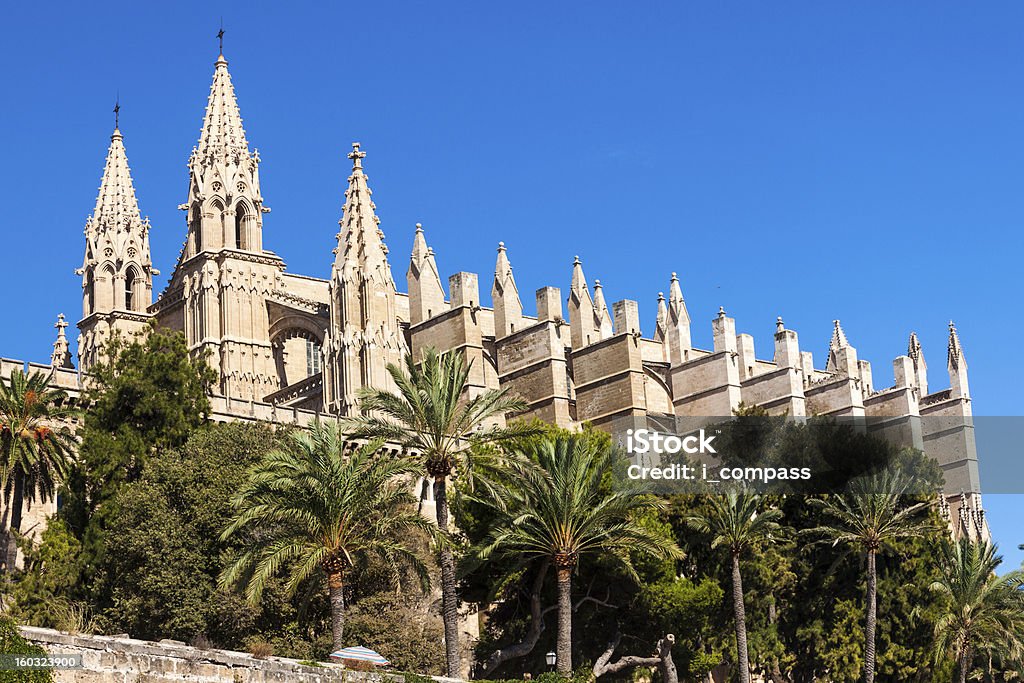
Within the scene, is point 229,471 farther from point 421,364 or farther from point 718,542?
point 718,542

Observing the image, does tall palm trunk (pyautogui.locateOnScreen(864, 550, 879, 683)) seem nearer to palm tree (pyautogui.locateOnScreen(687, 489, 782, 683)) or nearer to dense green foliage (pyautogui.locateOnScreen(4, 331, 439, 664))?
palm tree (pyautogui.locateOnScreen(687, 489, 782, 683))

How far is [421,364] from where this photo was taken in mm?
39375

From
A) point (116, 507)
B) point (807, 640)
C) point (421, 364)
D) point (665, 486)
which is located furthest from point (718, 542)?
point (116, 507)

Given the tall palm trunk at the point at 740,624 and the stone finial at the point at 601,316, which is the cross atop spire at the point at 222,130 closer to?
the stone finial at the point at 601,316

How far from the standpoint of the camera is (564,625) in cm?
3859

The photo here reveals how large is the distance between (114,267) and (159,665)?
38219mm

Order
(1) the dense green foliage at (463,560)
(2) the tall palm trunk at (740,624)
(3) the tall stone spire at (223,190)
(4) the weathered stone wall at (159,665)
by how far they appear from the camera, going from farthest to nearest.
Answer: (3) the tall stone spire at (223,190) → (2) the tall palm trunk at (740,624) → (1) the dense green foliage at (463,560) → (4) the weathered stone wall at (159,665)

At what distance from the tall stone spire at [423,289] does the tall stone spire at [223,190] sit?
5.72 meters

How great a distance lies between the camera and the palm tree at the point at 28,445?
4228cm

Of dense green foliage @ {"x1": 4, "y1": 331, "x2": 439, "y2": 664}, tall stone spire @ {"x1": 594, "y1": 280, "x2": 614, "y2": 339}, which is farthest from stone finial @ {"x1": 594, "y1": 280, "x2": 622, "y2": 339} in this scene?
dense green foliage @ {"x1": 4, "y1": 331, "x2": 439, "y2": 664}

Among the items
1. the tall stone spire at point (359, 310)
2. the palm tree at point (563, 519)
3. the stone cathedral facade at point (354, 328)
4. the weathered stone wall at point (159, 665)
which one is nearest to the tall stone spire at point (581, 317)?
the stone cathedral facade at point (354, 328)

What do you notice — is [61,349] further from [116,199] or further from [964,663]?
[964,663]

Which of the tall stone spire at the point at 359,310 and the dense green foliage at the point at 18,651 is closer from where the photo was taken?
the dense green foliage at the point at 18,651

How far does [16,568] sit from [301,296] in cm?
2243
